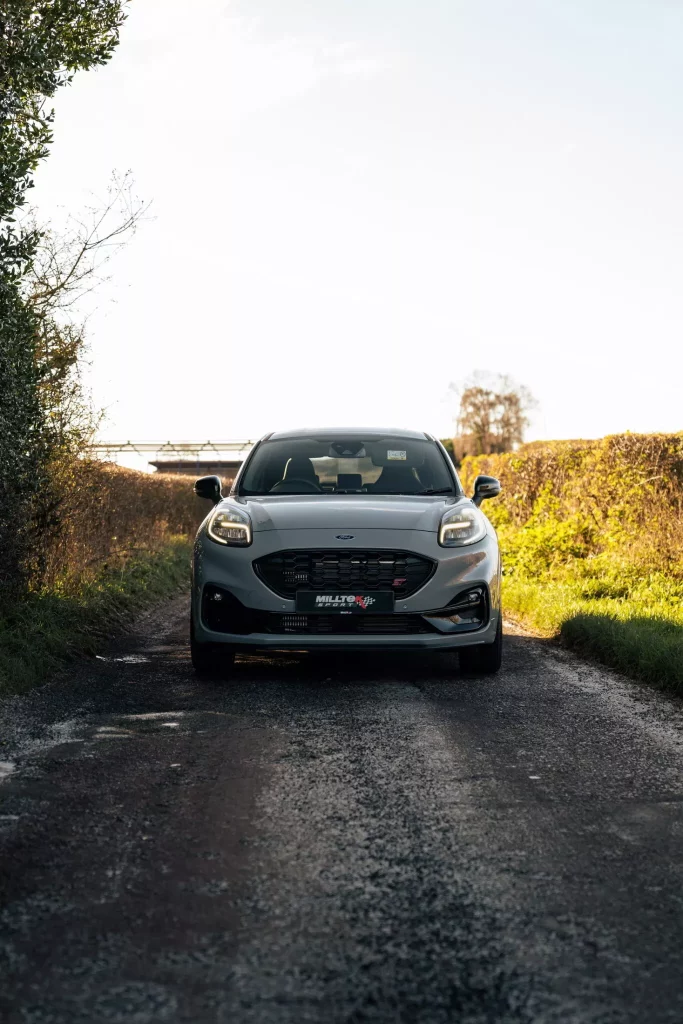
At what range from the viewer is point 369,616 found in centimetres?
718

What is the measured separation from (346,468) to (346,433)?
47 centimetres

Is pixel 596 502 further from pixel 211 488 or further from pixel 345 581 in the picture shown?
pixel 345 581

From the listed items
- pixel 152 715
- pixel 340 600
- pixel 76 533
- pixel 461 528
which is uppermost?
pixel 461 528

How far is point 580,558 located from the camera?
14.4 meters

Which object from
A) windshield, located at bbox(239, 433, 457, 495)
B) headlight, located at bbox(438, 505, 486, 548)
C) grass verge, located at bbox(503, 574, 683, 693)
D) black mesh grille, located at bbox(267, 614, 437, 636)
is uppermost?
windshield, located at bbox(239, 433, 457, 495)

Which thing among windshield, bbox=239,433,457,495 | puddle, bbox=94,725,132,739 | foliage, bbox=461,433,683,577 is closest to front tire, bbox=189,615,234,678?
windshield, bbox=239,433,457,495

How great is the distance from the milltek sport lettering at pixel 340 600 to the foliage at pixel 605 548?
211cm

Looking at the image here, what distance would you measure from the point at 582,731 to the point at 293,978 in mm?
3427

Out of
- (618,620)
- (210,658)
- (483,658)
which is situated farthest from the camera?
(618,620)

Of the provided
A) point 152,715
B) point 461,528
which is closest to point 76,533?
point 461,528

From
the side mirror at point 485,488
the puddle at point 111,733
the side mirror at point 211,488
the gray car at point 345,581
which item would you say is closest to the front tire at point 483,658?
the gray car at point 345,581

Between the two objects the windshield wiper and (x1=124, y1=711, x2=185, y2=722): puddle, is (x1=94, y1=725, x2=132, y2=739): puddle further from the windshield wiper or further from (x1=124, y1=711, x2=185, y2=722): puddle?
the windshield wiper

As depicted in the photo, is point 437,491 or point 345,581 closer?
point 345,581

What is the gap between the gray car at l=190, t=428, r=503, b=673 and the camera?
23.6 feet
